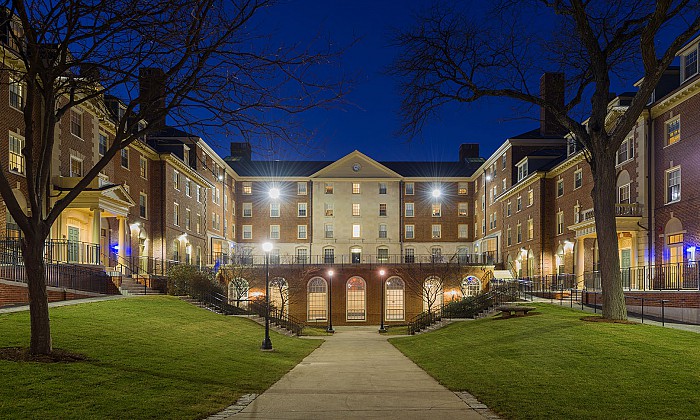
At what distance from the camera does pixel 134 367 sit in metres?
11.8

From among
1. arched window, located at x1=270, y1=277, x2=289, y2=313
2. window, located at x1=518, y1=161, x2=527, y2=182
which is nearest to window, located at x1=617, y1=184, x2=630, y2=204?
window, located at x1=518, y1=161, x2=527, y2=182

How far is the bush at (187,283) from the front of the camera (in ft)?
106

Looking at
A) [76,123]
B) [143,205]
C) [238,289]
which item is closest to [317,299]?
[238,289]

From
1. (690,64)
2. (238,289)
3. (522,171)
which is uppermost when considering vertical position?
(690,64)

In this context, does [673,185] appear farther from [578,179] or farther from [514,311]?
[578,179]

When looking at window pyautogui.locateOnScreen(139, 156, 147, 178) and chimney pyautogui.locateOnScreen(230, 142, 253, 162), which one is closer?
window pyautogui.locateOnScreen(139, 156, 147, 178)

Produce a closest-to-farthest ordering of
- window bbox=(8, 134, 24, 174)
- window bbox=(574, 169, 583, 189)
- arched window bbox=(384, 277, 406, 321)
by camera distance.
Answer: window bbox=(8, 134, 24, 174) < window bbox=(574, 169, 583, 189) < arched window bbox=(384, 277, 406, 321)

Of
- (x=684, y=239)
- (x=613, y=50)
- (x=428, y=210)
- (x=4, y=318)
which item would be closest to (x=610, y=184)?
(x=613, y=50)

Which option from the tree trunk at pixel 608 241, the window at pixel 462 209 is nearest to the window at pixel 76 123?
the tree trunk at pixel 608 241

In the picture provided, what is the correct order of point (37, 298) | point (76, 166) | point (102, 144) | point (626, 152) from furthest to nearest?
1. point (102, 144)
2. point (626, 152)
3. point (76, 166)
4. point (37, 298)

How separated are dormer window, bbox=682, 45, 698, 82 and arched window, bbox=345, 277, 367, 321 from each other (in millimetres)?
33960

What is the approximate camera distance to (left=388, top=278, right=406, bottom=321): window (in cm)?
5519

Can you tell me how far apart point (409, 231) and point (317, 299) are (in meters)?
19.2

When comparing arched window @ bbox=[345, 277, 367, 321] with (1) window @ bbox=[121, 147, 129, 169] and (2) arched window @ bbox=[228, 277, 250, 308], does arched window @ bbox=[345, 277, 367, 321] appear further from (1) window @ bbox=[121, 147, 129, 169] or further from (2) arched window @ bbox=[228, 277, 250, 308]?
(1) window @ bbox=[121, 147, 129, 169]
